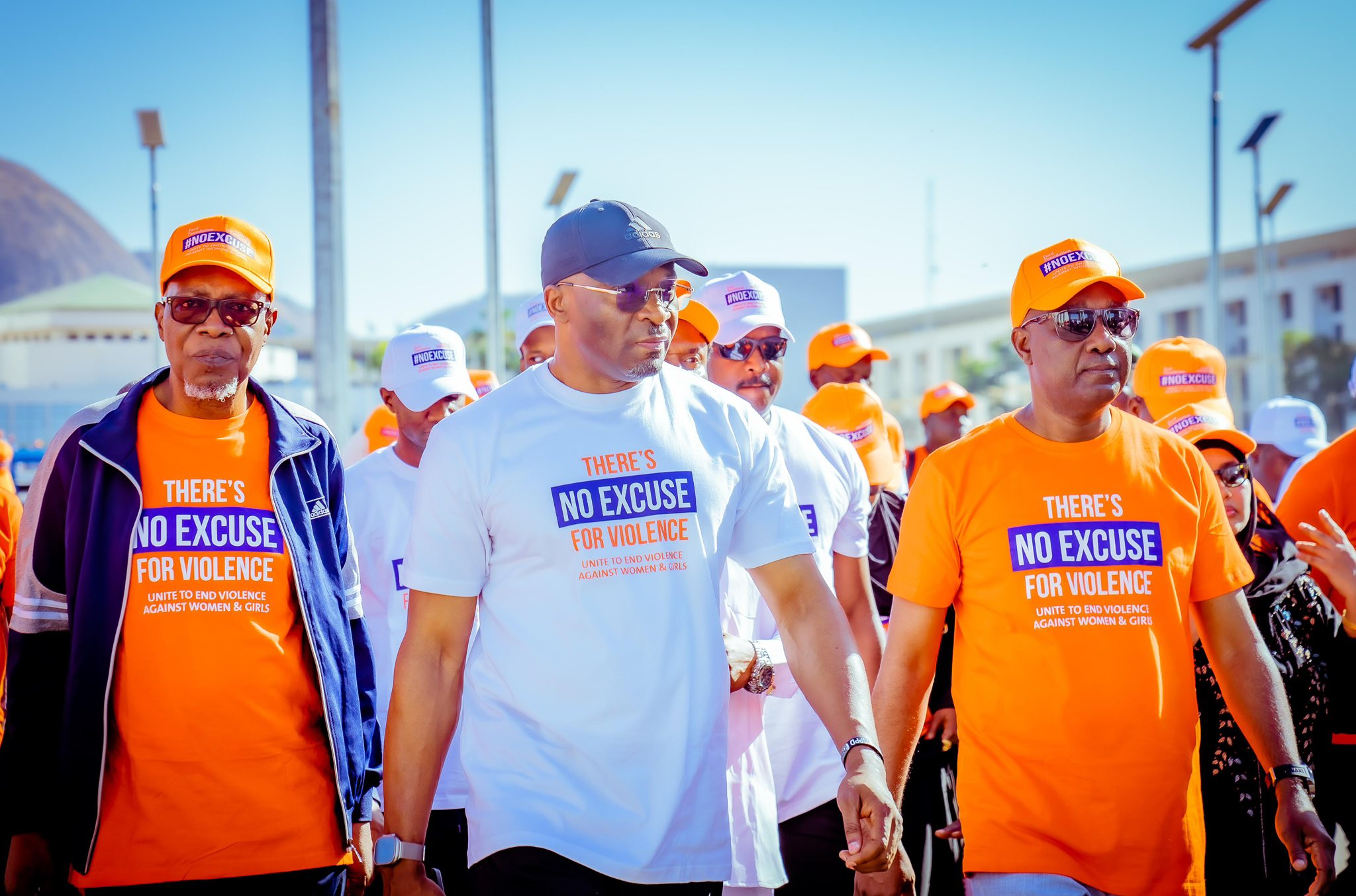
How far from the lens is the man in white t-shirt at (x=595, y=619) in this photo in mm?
3109

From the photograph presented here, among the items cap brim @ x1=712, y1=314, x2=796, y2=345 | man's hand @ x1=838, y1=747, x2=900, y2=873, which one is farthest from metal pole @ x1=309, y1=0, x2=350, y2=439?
man's hand @ x1=838, y1=747, x2=900, y2=873

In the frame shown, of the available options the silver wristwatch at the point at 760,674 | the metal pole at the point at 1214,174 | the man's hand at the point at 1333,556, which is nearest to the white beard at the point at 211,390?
the silver wristwatch at the point at 760,674

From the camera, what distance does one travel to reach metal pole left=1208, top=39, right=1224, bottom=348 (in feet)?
55.8

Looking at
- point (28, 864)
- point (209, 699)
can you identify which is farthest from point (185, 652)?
point (28, 864)

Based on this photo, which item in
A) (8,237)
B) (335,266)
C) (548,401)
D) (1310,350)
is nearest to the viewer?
(548,401)

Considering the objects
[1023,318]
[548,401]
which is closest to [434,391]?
[548,401]

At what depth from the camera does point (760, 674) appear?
4.10 metres

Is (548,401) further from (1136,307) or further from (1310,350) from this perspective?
(1310,350)

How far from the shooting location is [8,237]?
178 m

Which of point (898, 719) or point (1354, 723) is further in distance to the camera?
point (1354, 723)

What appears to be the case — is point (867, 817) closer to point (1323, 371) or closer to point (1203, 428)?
point (1203, 428)

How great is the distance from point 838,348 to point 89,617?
6223 mm

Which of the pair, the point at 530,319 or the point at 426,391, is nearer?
the point at 426,391

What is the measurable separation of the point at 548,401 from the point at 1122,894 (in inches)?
83.4
